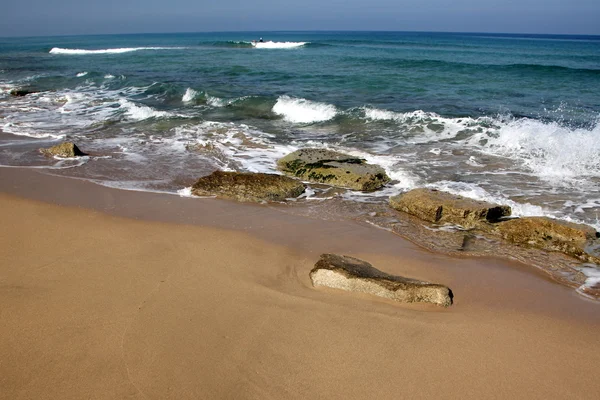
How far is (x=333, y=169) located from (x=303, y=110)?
6.33 meters

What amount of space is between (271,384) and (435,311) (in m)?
1.65

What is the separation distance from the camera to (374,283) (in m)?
4.04

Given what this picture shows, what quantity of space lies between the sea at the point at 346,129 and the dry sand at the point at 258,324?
197cm

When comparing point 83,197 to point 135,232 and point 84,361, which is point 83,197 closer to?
point 135,232

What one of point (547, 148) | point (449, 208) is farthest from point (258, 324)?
point (547, 148)

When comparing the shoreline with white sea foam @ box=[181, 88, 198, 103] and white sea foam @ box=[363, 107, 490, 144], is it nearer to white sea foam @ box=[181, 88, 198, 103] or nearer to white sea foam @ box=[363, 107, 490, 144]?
white sea foam @ box=[363, 107, 490, 144]

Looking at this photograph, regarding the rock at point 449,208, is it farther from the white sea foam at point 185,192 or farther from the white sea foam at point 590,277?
the white sea foam at point 185,192

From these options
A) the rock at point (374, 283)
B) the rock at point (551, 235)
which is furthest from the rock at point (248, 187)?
the rock at point (551, 235)

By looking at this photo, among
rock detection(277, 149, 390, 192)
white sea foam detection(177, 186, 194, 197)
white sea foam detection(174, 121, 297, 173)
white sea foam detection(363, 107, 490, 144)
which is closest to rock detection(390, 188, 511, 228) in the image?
rock detection(277, 149, 390, 192)

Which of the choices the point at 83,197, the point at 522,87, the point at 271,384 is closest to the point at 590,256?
the point at 271,384

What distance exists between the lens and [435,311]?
12.6 feet

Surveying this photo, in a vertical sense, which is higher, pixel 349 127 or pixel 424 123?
pixel 424 123

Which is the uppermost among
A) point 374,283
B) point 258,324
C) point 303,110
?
point 303,110

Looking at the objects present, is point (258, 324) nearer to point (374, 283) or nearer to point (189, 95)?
point (374, 283)
